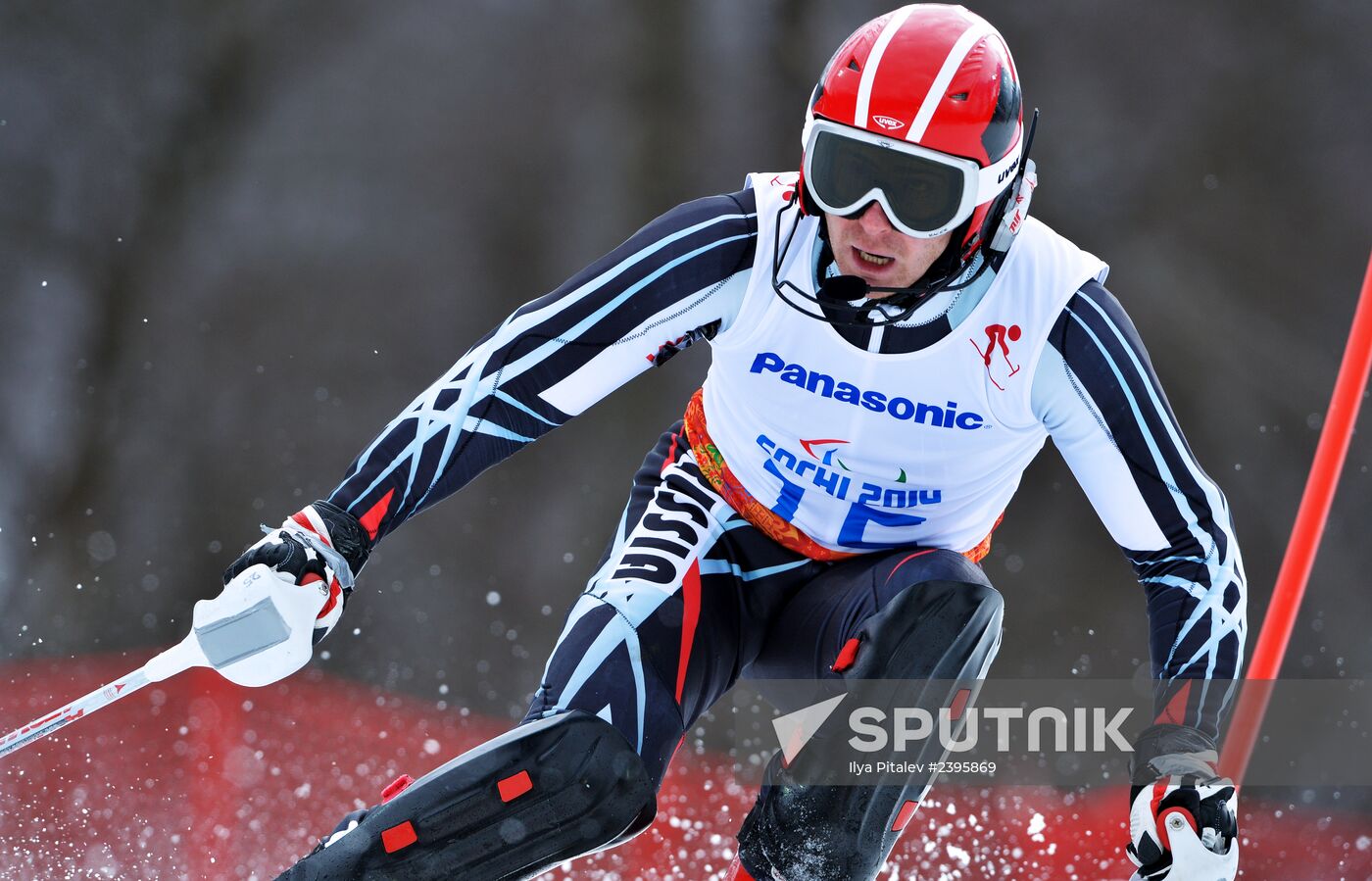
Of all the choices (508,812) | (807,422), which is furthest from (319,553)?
(807,422)

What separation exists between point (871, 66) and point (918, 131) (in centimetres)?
12

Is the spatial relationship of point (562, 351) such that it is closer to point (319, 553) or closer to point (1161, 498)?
point (319, 553)

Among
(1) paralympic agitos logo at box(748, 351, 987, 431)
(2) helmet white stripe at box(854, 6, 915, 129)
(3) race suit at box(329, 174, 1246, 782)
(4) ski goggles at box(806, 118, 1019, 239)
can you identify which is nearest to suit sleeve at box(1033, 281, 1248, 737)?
(3) race suit at box(329, 174, 1246, 782)

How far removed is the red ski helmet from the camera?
1.72 metres

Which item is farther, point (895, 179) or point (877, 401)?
point (877, 401)

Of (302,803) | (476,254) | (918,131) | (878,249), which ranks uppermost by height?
(918,131)

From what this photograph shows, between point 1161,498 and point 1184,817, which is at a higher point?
point 1161,498

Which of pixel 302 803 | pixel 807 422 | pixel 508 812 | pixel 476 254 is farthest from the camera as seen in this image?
pixel 476 254

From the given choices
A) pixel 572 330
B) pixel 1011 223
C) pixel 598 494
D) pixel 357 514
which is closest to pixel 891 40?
pixel 1011 223

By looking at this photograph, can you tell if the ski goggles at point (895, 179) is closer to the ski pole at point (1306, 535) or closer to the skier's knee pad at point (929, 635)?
the skier's knee pad at point (929, 635)

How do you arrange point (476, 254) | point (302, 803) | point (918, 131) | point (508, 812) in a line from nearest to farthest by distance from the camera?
point (508, 812) < point (918, 131) < point (302, 803) < point (476, 254)

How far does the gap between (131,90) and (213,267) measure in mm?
489

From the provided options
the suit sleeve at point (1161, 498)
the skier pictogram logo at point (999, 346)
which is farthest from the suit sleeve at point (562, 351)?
the suit sleeve at point (1161, 498)

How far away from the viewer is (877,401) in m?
1.88
